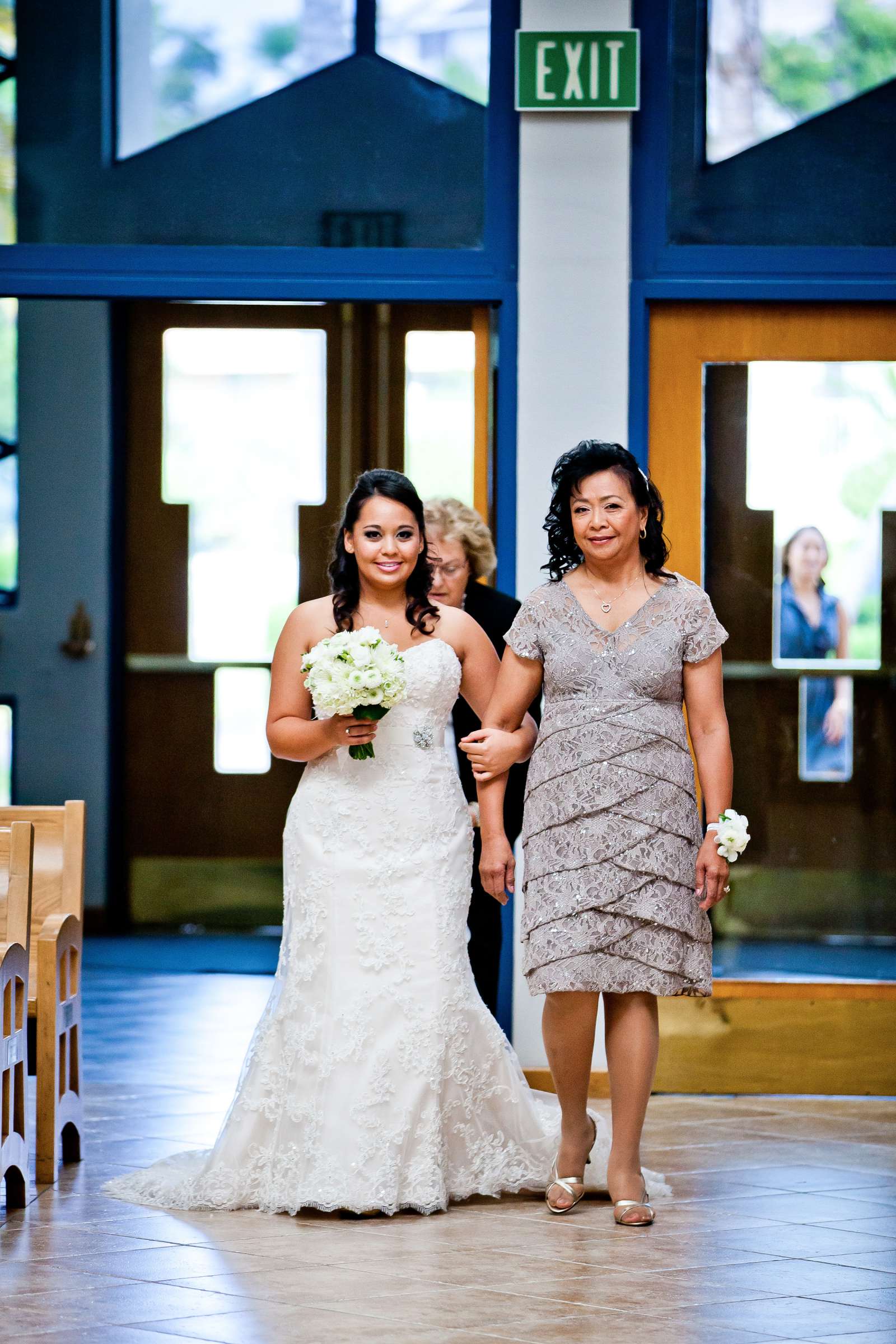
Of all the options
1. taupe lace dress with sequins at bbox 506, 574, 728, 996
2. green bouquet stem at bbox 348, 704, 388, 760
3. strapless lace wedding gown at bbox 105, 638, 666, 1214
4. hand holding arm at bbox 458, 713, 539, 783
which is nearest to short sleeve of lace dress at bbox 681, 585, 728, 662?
taupe lace dress with sequins at bbox 506, 574, 728, 996

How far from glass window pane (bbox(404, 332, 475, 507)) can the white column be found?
11.9 ft

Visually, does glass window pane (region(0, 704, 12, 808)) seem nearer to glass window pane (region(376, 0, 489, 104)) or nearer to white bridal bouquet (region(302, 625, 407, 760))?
glass window pane (region(376, 0, 489, 104))

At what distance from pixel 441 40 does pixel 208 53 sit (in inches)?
31.4

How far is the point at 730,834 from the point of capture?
3.81 m

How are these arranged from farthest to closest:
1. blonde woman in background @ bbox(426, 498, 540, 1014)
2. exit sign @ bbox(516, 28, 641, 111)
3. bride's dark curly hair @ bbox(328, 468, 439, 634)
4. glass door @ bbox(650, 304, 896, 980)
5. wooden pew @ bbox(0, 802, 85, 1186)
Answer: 1. glass door @ bbox(650, 304, 896, 980)
2. exit sign @ bbox(516, 28, 641, 111)
3. blonde woman in background @ bbox(426, 498, 540, 1014)
4. wooden pew @ bbox(0, 802, 85, 1186)
5. bride's dark curly hair @ bbox(328, 468, 439, 634)

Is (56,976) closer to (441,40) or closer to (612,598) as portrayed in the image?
(612,598)

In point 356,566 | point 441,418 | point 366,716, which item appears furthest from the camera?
point 441,418

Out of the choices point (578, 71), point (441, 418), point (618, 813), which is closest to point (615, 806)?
point (618, 813)

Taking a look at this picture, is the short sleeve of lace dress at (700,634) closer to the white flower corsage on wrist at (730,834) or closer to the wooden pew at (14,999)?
the white flower corsage on wrist at (730,834)

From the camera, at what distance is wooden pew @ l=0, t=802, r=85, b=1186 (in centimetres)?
435

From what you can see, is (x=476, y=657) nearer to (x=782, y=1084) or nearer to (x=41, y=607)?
(x=782, y=1084)

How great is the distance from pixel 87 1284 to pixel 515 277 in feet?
10.9

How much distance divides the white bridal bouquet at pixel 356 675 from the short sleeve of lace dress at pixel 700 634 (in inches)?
25.9

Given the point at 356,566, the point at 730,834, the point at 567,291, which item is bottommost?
the point at 730,834
